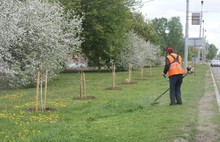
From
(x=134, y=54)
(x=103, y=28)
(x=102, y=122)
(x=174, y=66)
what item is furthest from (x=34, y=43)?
(x=134, y=54)

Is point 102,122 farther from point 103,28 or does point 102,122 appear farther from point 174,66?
point 103,28

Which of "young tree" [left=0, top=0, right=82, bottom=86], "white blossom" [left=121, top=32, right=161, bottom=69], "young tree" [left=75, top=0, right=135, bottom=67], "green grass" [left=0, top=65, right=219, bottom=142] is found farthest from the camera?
"white blossom" [left=121, top=32, right=161, bottom=69]

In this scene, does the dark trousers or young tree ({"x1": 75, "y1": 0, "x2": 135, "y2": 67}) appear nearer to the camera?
the dark trousers

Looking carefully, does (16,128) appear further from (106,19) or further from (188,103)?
(106,19)

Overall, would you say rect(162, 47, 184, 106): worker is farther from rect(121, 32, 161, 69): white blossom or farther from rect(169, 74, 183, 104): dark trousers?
rect(121, 32, 161, 69): white blossom

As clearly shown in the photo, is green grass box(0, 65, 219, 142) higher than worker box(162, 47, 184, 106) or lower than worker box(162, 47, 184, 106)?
lower

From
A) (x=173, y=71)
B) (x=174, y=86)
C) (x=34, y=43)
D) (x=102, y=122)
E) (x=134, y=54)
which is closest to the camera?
(x=102, y=122)

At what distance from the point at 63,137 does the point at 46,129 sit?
127 centimetres

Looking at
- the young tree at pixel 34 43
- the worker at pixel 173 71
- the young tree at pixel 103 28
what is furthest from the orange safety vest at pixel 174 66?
the young tree at pixel 103 28

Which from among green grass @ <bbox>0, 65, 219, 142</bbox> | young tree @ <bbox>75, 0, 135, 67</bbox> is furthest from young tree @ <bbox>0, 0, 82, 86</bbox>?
young tree @ <bbox>75, 0, 135, 67</bbox>

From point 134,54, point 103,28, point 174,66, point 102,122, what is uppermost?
point 103,28

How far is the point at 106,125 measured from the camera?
28.4ft

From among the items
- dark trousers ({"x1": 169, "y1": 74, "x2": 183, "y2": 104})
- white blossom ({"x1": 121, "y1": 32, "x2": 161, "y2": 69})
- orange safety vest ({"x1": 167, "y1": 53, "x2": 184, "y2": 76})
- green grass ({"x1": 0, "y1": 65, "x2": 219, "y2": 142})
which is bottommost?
green grass ({"x1": 0, "y1": 65, "x2": 219, "y2": 142})

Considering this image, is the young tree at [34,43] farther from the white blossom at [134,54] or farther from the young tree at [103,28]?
the white blossom at [134,54]
